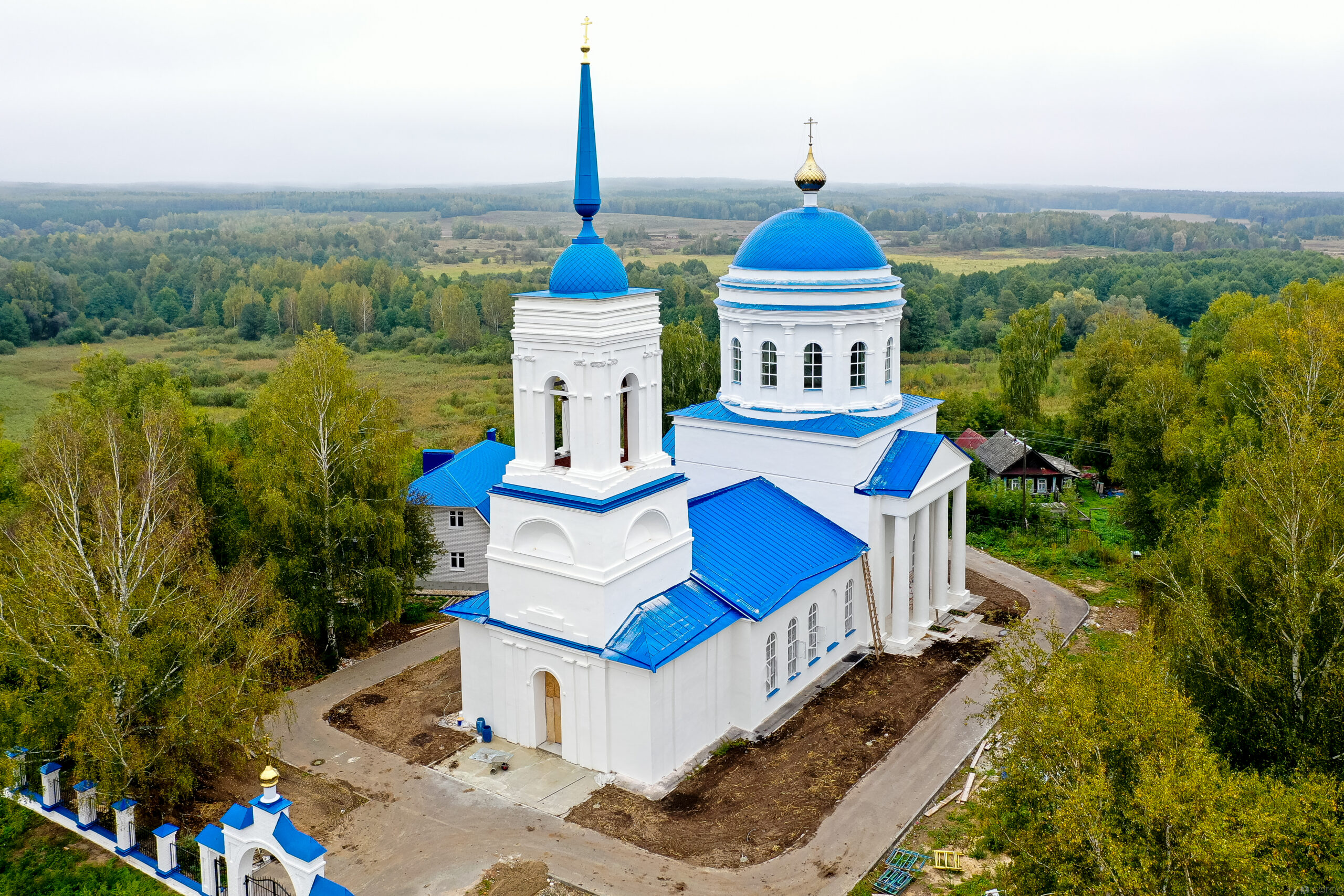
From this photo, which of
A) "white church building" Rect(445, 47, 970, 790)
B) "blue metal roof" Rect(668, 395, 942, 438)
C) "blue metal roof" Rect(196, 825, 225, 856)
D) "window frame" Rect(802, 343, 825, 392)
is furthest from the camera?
"window frame" Rect(802, 343, 825, 392)

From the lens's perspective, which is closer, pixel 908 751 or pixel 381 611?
pixel 908 751

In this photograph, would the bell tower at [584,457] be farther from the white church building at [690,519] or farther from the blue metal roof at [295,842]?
the blue metal roof at [295,842]

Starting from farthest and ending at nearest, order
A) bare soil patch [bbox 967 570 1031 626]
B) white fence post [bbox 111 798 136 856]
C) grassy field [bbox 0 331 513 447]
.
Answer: grassy field [bbox 0 331 513 447]
bare soil patch [bbox 967 570 1031 626]
white fence post [bbox 111 798 136 856]

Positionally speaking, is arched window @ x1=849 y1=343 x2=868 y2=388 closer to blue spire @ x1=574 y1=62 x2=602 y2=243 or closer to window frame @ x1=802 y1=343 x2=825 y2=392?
window frame @ x1=802 y1=343 x2=825 y2=392

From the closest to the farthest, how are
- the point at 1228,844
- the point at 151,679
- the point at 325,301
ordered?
the point at 1228,844 < the point at 151,679 < the point at 325,301

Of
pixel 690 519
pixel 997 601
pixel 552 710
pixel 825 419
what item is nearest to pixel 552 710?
pixel 552 710

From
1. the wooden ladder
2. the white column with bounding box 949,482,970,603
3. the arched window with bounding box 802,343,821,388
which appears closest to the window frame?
the arched window with bounding box 802,343,821,388

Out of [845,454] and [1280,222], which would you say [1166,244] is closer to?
[1280,222]

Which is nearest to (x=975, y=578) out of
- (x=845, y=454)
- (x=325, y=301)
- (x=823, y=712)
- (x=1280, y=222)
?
(x=845, y=454)
